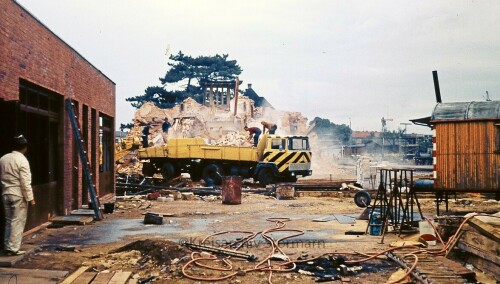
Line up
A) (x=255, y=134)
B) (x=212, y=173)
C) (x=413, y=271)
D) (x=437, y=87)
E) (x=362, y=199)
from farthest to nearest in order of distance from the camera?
(x=255, y=134) → (x=212, y=173) → (x=437, y=87) → (x=362, y=199) → (x=413, y=271)

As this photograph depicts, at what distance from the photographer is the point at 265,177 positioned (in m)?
25.7

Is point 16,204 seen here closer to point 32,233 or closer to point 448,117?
point 32,233

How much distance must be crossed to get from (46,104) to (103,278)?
681 cm

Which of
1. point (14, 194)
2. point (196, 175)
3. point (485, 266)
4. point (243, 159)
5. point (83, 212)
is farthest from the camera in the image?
point (196, 175)

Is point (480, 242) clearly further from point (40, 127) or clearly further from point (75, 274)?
point (40, 127)

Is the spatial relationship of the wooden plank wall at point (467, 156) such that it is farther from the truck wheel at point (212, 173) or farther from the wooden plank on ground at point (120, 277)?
the truck wheel at point (212, 173)

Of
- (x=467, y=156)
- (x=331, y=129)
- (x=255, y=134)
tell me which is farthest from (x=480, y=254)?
(x=331, y=129)

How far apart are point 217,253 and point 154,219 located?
4488 millimetres

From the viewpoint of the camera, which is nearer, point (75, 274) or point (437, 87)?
point (75, 274)

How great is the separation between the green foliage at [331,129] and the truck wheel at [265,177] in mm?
46763

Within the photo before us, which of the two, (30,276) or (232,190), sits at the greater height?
(232,190)

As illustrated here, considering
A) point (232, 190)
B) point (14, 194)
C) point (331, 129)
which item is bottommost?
point (232, 190)

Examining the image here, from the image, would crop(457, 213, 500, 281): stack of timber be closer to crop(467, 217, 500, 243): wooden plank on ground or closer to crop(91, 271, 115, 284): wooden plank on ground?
crop(467, 217, 500, 243): wooden plank on ground

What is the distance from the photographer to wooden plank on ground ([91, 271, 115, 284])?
6881 mm
